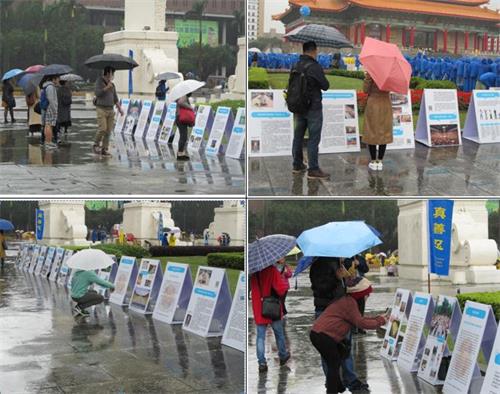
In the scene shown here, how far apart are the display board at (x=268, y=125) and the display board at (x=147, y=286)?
6.93ft

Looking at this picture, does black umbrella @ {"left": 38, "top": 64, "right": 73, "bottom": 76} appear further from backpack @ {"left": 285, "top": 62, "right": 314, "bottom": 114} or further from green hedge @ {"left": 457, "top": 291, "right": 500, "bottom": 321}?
green hedge @ {"left": 457, "top": 291, "right": 500, "bottom": 321}

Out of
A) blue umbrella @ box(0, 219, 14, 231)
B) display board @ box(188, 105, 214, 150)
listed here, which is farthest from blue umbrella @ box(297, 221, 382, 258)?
blue umbrella @ box(0, 219, 14, 231)

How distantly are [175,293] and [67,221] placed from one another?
4.19 metres

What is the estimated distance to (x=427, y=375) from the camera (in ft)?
20.5

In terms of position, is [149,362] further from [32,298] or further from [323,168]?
[32,298]

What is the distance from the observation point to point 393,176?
8.31 m

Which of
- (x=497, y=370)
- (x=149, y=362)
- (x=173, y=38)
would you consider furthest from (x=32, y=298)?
(x=173, y=38)

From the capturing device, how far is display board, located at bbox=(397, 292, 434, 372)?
652 centimetres

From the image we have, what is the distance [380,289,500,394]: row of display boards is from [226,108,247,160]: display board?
159 inches

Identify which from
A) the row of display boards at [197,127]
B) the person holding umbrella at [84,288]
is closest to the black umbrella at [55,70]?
the row of display boards at [197,127]

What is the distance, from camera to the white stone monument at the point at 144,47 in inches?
874

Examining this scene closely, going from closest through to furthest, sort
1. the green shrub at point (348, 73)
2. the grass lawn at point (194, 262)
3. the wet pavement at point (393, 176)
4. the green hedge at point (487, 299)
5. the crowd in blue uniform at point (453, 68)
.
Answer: the green hedge at point (487, 299)
the wet pavement at point (393, 176)
the grass lawn at point (194, 262)
the crowd in blue uniform at point (453, 68)
the green shrub at point (348, 73)

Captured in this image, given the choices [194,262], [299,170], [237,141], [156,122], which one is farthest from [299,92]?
[156,122]

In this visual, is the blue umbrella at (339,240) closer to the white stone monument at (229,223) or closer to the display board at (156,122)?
the white stone monument at (229,223)
